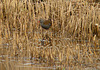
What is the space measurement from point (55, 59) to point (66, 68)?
0.56 metres

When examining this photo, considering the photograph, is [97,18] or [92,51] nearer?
[92,51]

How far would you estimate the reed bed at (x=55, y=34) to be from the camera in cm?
533

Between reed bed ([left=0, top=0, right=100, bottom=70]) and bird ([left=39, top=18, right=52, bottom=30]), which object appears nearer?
reed bed ([left=0, top=0, right=100, bottom=70])

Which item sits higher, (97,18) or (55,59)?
(97,18)

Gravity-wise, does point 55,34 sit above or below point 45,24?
below

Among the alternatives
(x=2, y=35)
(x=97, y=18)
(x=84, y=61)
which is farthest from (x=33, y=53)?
(x=97, y=18)

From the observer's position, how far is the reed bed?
5332mm

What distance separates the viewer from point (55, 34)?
7637 millimetres

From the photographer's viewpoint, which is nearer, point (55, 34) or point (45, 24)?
point (55, 34)

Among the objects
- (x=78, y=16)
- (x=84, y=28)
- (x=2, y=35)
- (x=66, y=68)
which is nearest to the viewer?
(x=66, y=68)

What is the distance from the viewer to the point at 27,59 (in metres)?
5.29

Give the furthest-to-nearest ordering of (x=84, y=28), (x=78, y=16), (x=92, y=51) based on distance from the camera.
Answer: (x=78, y=16), (x=84, y=28), (x=92, y=51)

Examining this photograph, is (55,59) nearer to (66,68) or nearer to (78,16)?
(66,68)

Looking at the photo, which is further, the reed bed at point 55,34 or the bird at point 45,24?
the bird at point 45,24
